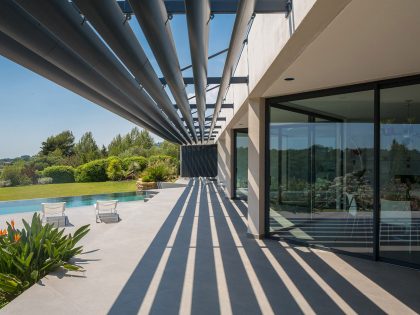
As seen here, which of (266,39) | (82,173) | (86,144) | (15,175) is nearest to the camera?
(266,39)

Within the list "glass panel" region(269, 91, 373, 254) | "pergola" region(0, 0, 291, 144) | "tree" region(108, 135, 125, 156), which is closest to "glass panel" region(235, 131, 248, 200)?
"glass panel" region(269, 91, 373, 254)

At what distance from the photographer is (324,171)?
6.60m

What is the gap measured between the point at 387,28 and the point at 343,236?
404 centimetres

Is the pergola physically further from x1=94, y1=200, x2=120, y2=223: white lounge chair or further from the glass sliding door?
x1=94, y1=200, x2=120, y2=223: white lounge chair

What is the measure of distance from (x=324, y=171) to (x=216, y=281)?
10.5 feet

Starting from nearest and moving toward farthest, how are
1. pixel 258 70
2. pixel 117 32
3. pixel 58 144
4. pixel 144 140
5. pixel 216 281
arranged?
pixel 117 32
pixel 216 281
pixel 258 70
pixel 58 144
pixel 144 140

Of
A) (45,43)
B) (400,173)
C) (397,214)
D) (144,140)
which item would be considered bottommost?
(397,214)

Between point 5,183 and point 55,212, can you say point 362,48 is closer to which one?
point 55,212

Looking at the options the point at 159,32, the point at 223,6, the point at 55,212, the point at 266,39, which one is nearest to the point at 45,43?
the point at 159,32

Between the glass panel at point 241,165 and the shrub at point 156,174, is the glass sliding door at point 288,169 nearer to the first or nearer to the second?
the glass panel at point 241,165

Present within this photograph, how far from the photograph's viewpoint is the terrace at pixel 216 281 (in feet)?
13.0

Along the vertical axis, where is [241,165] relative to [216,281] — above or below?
above

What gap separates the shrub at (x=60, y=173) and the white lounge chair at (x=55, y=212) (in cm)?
2435

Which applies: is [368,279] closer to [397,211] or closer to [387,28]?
[397,211]
